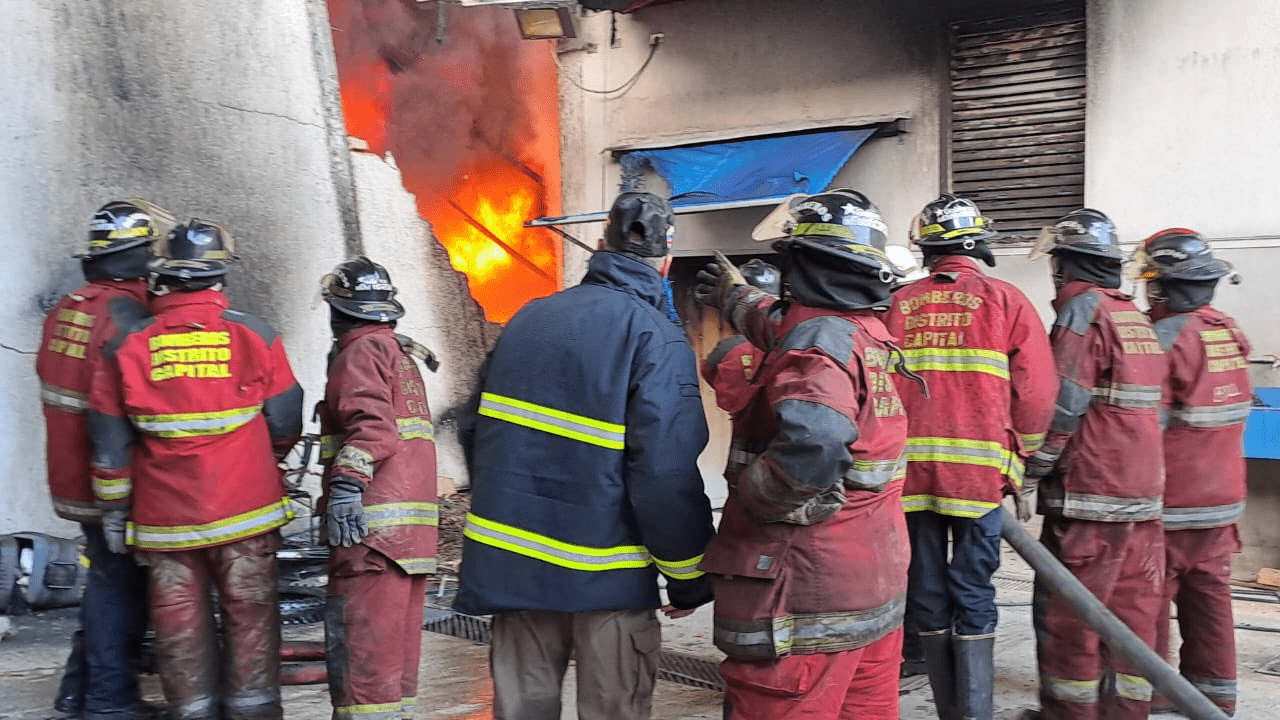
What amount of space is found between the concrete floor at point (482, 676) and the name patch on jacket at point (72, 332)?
1586 millimetres

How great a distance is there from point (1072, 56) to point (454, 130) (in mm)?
5520

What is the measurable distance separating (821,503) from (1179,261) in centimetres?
278

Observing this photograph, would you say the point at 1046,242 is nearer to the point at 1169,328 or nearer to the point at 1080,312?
the point at 1080,312

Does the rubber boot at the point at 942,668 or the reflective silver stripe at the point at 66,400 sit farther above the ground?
the reflective silver stripe at the point at 66,400

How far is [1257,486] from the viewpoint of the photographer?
24.9 ft

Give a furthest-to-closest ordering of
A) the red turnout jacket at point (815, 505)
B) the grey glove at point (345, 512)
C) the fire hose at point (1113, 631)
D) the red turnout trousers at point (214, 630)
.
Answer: the red turnout trousers at point (214, 630)
the grey glove at point (345, 512)
the fire hose at point (1113, 631)
the red turnout jacket at point (815, 505)

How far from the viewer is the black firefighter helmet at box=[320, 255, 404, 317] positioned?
15.2 ft

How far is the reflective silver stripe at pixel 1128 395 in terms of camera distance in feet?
15.5

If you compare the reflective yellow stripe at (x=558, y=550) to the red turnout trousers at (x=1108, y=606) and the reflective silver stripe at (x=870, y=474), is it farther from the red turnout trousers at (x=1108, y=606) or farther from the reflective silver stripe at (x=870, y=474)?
the red turnout trousers at (x=1108, y=606)

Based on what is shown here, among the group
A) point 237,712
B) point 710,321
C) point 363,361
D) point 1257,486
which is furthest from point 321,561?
point 1257,486

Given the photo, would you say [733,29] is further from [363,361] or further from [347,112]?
[363,361]

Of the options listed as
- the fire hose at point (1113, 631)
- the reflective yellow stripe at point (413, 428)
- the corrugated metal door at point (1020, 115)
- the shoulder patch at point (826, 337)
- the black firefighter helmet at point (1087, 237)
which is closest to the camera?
the shoulder patch at point (826, 337)

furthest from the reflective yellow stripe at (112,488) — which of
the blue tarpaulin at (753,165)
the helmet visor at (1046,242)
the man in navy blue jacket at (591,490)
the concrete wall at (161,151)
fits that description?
the blue tarpaulin at (753,165)

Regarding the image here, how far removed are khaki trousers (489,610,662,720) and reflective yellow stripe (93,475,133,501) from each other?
73.9 inches
